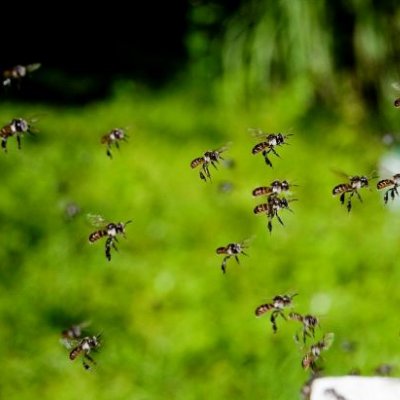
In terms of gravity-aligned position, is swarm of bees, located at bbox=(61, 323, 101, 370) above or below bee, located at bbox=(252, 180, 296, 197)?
below

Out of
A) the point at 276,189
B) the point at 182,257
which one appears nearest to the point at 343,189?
the point at 276,189

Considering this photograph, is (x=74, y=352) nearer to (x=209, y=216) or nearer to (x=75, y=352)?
(x=75, y=352)

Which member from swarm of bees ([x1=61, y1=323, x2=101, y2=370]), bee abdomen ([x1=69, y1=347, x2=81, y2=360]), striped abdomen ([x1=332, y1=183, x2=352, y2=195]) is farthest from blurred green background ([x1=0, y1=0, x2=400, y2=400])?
striped abdomen ([x1=332, y1=183, x2=352, y2=195])

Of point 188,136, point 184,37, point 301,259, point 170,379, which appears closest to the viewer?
point 170,379

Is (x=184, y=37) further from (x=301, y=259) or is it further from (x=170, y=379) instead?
(x=170, y=379)

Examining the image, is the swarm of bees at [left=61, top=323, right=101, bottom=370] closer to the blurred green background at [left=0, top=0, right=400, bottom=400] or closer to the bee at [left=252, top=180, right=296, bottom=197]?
the blurred green background at [left=0, top=0, right=400, bottom=400]

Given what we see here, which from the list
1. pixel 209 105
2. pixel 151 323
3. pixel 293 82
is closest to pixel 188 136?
pixel 209 105
